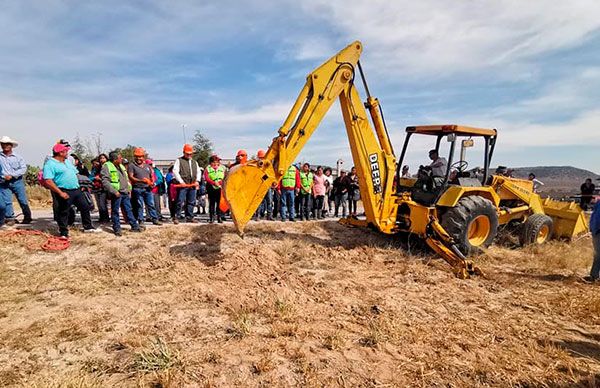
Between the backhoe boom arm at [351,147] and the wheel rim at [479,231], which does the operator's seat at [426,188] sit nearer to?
the backhoe boom arm at [351,147]

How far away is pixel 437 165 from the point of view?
6988 millimetres

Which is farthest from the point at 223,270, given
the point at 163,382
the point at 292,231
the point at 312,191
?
the point at 312,191

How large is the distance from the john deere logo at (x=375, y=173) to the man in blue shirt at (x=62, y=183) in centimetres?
536

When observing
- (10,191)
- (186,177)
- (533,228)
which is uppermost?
(186,177)

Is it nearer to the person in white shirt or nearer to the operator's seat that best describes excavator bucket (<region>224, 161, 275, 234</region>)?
the operator's seat

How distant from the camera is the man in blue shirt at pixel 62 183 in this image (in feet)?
20.6

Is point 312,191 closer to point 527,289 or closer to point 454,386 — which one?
point 527,289

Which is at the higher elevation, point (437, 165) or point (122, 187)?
point (437, 165)

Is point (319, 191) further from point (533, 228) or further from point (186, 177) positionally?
point (533, 228)

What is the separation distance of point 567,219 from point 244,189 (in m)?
7.71

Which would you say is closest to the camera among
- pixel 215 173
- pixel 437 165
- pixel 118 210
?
pixel 437 165

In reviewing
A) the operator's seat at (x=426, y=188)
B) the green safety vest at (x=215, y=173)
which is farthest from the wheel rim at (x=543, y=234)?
the green safety vest at (x=215, y=173)

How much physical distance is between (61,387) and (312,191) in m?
9.24

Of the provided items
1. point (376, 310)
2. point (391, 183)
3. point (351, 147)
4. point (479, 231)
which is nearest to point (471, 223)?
point (479, 231)
